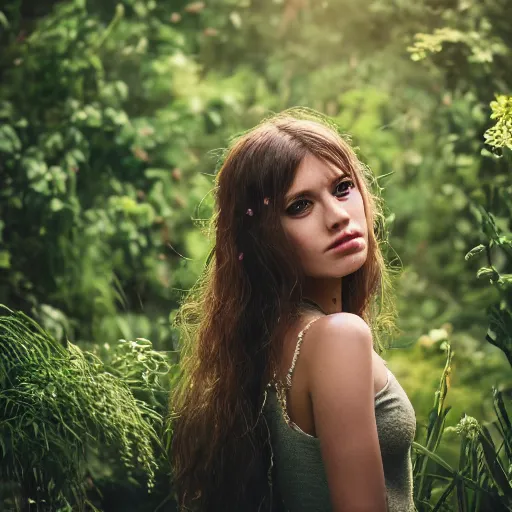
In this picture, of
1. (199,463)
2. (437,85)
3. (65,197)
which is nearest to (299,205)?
(199,463)

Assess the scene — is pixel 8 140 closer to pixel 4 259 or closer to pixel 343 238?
pixel 4 259

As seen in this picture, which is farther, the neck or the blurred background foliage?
the blurred background foliage

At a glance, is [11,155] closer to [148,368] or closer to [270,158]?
[148,368]

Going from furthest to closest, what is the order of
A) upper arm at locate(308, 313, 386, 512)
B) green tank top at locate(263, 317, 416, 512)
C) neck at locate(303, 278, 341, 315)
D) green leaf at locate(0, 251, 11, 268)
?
green leaf at locate(0, 251, 11, 268)
neck at locate(303, 278, 341, 315)
green tank top at locate(263, 317, 416, 512)
upper arm at locate(308, 313, 386, 512)

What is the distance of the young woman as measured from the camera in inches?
61.4

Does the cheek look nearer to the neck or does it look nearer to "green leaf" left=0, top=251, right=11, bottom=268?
the neck

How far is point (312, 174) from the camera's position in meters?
1.70

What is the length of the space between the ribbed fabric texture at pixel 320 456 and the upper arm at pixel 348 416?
77 millimetres

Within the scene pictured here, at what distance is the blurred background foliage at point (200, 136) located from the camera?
10.6 feet

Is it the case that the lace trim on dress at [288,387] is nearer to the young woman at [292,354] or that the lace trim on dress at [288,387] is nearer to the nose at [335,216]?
the young woman at [292,354]

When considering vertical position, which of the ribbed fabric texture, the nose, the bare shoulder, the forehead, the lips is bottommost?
the ribbed fabric texture

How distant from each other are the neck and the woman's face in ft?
0.21

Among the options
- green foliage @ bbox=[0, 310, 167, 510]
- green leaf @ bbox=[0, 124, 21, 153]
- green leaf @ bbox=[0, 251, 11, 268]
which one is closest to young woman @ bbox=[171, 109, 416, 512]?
green foliage @ bbox=[0, 310, 167, 510]

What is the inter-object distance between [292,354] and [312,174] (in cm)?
32
